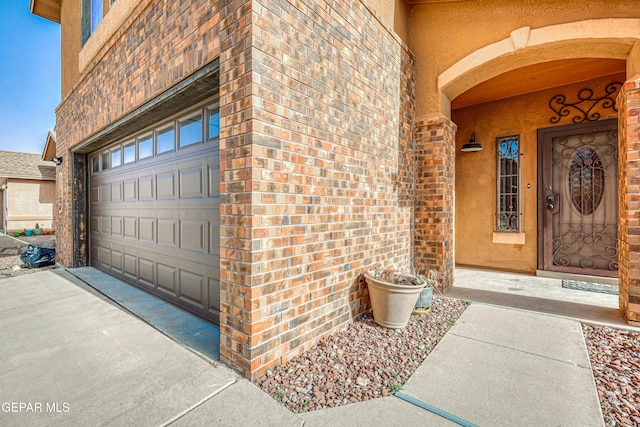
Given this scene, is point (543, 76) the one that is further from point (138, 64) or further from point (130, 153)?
point (130, 153)

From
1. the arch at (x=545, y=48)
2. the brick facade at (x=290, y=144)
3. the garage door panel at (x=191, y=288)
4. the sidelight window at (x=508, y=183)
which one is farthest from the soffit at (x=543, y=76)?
the garage door panel at (x=191, y=288)

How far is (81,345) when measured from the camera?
2.57 meters

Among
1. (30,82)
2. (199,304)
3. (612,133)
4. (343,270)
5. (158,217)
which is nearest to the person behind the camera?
(343,270)

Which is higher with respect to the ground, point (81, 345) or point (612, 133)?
point (612, 133)

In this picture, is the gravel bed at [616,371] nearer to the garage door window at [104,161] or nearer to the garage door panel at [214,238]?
the garage door panel at [214,238]

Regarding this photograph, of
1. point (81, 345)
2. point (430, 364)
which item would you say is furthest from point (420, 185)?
point (81, 345)

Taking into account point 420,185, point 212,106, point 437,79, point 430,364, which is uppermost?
point 437,79

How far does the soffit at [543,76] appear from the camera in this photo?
4180 millimetres

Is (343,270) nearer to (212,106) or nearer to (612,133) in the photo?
(212,106)

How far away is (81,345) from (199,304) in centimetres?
104

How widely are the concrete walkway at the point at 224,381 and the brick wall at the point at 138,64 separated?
2435mm

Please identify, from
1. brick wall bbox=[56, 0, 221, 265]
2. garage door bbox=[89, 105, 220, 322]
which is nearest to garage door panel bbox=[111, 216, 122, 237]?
garage door bbox=[89, 105, 220, 322]

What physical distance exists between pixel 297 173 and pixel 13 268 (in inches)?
302

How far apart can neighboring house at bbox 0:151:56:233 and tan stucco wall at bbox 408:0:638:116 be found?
18.1 meters
